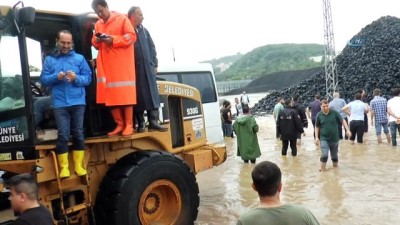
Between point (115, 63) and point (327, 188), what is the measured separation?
5.08m

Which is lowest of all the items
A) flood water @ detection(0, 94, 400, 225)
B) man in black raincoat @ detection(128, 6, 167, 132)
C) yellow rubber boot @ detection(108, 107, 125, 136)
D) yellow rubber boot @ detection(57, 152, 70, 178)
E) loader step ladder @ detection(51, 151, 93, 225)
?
flood water @ detection(0, 94, 400, 225)

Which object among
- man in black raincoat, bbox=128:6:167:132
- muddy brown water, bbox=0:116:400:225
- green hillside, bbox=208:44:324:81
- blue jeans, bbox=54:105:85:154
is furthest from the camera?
green hillside, bbox=208:44:324:81

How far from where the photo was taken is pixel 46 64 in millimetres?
4652

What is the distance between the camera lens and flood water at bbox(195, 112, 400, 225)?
6691mm

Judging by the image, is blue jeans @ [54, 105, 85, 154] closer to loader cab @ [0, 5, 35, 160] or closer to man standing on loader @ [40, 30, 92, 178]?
man standing on loader @ [40, 30, 92, 178]

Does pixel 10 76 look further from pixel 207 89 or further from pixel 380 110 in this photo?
pixel 380 110

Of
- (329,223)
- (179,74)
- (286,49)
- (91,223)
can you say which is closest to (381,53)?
(179,74)

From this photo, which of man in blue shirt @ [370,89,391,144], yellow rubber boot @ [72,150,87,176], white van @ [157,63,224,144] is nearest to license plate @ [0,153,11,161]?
yellow rubber boot @ [72,150,87,176]

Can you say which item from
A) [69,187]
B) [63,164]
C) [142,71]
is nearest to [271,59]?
[142,71]

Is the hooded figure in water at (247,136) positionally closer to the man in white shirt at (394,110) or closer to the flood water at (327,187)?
the flood water at (327,187)

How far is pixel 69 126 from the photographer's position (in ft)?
15.3

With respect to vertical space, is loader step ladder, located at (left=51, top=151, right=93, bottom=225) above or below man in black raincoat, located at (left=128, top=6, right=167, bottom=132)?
below

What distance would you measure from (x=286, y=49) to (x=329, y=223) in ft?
538

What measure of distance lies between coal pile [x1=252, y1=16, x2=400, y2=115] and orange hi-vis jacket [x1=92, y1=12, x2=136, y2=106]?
2664 cm
